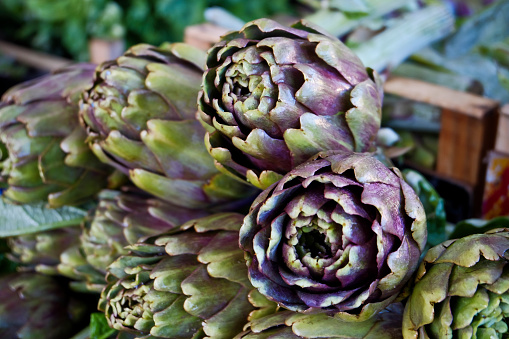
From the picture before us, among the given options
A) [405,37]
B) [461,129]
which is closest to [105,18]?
[405,37]

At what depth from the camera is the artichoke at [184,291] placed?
615 mm

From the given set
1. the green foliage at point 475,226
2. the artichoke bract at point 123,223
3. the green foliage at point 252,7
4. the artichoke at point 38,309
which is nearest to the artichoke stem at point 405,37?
the green foliage at point 475,226

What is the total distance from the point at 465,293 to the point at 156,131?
450 millimetres

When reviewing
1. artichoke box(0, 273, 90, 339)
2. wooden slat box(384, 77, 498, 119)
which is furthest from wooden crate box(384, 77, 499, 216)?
artichoke box(0, 273, 90, 339)

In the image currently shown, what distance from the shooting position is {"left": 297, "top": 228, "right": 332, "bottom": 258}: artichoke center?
0.52 m

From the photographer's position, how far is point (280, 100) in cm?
58

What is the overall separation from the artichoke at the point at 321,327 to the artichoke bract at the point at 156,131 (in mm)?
227

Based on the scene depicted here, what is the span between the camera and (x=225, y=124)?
1.98 feet

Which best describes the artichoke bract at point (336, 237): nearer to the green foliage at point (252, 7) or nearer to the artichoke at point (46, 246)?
the artichoke at point (46, 246)

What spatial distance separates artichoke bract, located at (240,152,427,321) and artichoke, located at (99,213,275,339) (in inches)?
4.0

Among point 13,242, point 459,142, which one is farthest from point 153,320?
point 459,142

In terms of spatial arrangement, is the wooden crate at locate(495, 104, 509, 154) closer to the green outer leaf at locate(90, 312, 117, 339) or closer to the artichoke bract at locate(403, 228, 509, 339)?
the artichoke bract at locate(403, 228, 509, 339)

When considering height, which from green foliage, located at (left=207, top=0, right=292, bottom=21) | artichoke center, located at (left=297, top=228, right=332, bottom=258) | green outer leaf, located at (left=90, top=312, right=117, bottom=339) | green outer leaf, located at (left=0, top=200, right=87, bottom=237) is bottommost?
green outer leaf, located at (left=90, top=312, right=117, bottom=339)

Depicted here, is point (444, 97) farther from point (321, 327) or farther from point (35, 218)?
point (35, 218)
